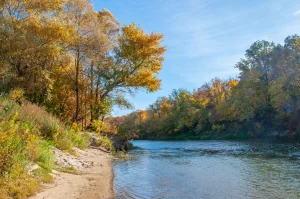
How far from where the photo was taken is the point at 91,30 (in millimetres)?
22562

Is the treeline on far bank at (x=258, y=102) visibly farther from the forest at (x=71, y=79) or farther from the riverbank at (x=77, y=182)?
the riverbank at (x=77, y=182)

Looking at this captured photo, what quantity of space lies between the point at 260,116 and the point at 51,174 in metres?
53.9

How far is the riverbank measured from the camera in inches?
314

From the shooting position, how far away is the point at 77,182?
31.9 feet

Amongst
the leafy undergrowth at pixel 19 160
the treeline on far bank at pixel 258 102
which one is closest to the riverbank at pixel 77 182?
the leafy undergrowth at pixel 19 160

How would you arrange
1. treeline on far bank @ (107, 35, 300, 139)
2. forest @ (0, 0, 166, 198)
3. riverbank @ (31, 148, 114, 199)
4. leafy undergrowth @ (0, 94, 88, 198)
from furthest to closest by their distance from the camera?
treeline on far bank @ (107, 35, 300, 139) < forest @ (0, 0, 166, 198) < riverbank @ (31, 148, 114, 199) < leafy undergrowth @ (0, 94, 88, 198)

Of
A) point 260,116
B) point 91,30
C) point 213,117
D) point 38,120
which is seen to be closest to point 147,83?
point 91,30

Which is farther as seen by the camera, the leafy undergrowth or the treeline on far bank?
the treeline on far bank

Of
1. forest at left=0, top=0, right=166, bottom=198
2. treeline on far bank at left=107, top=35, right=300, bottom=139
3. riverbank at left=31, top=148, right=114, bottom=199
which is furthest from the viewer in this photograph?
treeline on far bank at left=107, top=35, right=300, bottom=139

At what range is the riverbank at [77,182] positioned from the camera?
314 inches

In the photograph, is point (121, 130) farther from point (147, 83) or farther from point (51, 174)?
point (51, 174)

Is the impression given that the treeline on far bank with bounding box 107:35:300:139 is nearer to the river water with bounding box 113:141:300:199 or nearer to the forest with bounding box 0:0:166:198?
the forest with bounding box 0:0:166:198

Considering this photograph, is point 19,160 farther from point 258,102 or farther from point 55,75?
point 258,102

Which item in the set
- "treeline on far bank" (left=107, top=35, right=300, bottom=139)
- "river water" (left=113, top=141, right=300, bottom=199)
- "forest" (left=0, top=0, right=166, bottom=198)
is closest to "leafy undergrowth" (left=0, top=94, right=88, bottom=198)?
"forest" (left=0, top=0, right=166, bottom=198)
